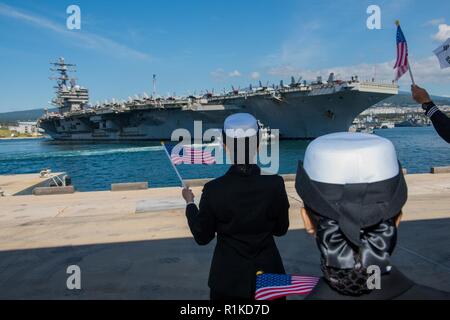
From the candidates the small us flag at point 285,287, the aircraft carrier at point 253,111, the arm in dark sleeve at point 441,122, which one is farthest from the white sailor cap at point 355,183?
the aircraft carrier at point 253,111

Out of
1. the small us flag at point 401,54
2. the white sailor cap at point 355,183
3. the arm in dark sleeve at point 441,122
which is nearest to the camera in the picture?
the white sailor cap at point 355,183

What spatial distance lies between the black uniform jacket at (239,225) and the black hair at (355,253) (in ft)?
3.14

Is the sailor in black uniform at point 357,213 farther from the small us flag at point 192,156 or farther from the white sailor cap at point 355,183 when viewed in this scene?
the small us flag at point 192,156

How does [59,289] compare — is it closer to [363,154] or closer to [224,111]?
[363,154]

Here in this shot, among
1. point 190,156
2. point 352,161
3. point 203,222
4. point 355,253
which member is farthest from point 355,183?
point 190,156

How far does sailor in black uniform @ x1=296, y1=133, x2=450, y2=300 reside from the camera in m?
1.27

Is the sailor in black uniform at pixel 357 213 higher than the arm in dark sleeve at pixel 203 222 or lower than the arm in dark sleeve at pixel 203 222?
higher

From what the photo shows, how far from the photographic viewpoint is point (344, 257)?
130 centimetres

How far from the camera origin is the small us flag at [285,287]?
1699 millimetres

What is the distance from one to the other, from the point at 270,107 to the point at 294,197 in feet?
143

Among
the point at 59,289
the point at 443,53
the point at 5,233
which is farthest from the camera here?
the point at 5,233

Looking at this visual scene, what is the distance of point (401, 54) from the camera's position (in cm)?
519
